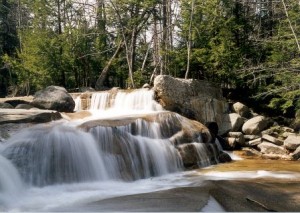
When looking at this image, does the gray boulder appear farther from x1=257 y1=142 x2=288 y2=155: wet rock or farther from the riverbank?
x1=257 y1=142 x2=288 y2=155: wet rock

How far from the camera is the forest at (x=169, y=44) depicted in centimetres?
1870

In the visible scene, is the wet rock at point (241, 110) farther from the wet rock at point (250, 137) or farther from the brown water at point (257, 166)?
the brown water at point (257, 166)

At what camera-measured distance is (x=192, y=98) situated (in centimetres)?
1555

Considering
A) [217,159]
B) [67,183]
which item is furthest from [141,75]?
[67,183]

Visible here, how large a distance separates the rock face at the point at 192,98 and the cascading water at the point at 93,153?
5.92 ft

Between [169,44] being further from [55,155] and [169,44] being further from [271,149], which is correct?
[55,155]

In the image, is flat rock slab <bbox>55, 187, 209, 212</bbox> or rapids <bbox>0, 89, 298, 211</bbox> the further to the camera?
rapids <bbox>0, 89, 298, 211</bbox>

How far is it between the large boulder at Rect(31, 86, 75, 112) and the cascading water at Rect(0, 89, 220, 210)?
342cm

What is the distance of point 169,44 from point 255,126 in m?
8.98

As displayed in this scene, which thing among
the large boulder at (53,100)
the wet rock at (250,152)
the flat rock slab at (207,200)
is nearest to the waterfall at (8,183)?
the flat rock slab at (207,200)

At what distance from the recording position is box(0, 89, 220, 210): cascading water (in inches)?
335

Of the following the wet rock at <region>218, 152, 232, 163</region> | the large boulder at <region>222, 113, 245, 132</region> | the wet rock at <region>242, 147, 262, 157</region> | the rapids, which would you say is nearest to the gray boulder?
the rapids

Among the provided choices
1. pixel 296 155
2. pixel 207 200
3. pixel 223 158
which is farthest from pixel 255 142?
pixel 207 200

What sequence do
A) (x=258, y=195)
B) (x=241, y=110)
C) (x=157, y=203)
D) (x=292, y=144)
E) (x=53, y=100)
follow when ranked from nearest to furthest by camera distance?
(x=157, y=203)
(x=258, y=195)
(x=292, y=144)
(x=53, y=100)
(x=241, y=110)
